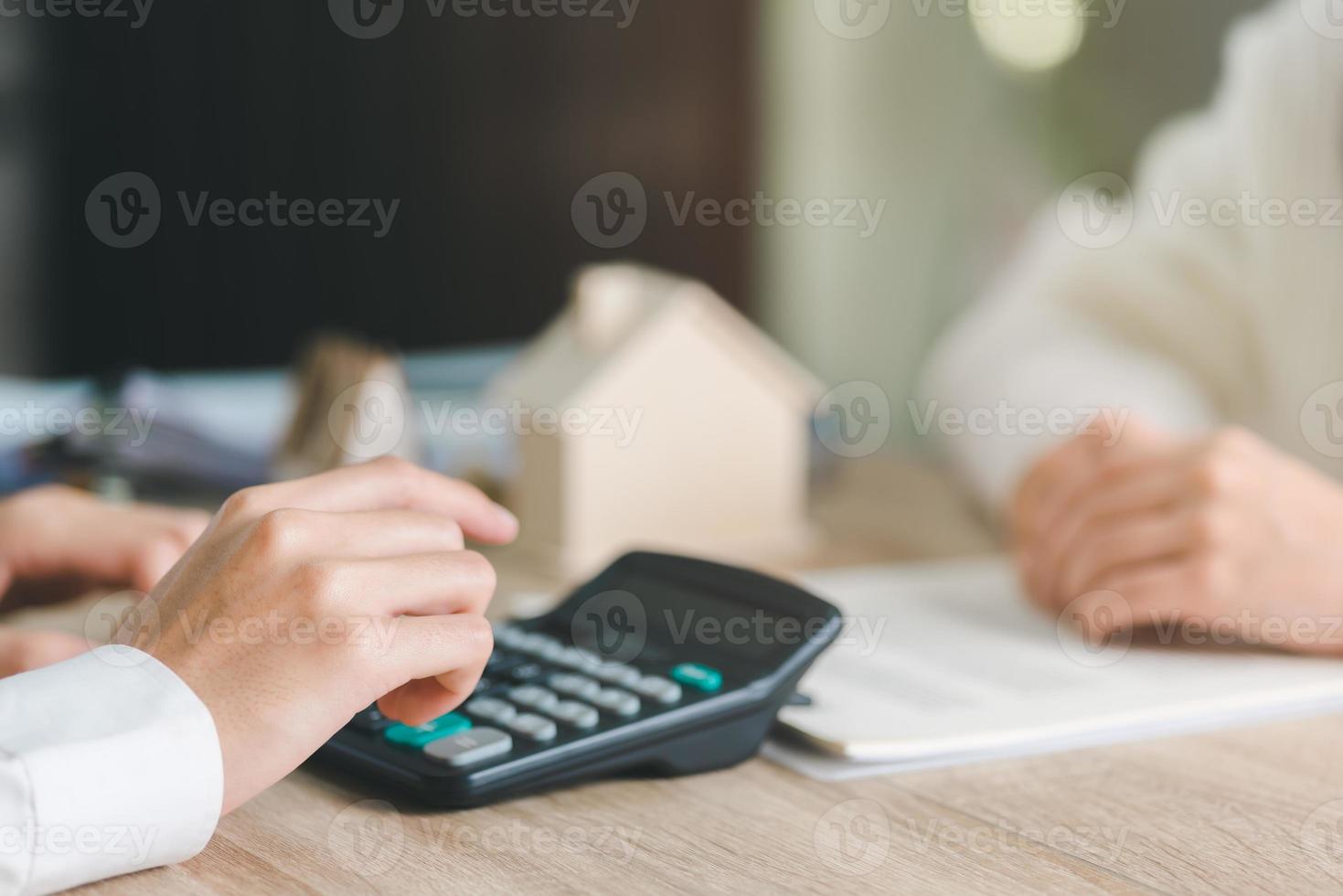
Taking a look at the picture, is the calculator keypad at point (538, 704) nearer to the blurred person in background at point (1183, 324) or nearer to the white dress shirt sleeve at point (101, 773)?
the white dress shirt sleeve at point (101, 773)

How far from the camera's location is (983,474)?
1.05m

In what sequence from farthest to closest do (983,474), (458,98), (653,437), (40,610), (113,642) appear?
(458,98)
(983,474)
(653,437)
(40,610)
(113,642)

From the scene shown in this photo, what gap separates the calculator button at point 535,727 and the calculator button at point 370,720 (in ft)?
0.17

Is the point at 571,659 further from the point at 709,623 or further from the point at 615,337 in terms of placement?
the point at 615,337

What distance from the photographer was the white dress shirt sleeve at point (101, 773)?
14.5 inches

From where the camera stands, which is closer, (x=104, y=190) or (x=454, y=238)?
(x=104, y=190)

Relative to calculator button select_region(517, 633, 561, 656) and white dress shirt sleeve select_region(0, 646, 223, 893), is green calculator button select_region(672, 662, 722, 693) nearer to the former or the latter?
calculator button select_region(517, 633, 561, 656)

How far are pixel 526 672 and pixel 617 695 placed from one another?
0.06 metres

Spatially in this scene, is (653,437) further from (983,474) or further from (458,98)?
(458,98)

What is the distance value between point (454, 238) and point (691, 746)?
0.95 meters

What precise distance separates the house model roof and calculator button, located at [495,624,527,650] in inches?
13.1

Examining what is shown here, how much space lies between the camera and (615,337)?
0.94m

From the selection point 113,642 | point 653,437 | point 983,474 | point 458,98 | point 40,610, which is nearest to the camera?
point 113,642

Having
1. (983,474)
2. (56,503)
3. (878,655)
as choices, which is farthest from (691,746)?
(983,474)
